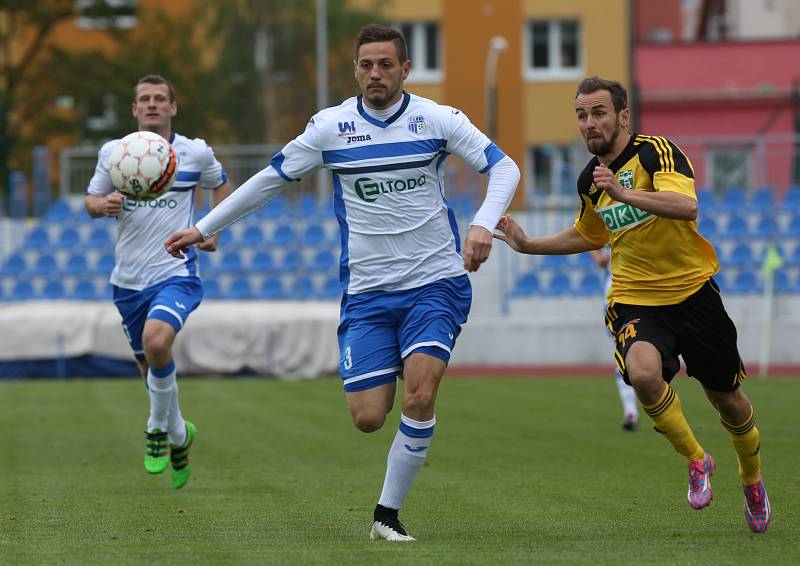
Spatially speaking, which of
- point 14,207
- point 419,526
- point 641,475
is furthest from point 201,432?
point 14,207

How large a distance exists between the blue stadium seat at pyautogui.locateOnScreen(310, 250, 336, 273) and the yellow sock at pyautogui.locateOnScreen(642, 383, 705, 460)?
17627 mm

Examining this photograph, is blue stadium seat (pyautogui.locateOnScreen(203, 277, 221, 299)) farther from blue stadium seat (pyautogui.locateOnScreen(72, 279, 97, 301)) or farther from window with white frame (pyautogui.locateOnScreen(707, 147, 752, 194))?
window with white frame (pyautogui.locateOnScreen(707, 147, 752, 194))

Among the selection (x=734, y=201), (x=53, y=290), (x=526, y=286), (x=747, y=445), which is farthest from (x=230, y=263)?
(x=747, y=445)

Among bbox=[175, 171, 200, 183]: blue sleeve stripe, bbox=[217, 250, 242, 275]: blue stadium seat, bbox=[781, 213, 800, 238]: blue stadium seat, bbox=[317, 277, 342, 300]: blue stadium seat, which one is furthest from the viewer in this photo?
bbox=[781, 213, 800, 238]: blue stadium seat

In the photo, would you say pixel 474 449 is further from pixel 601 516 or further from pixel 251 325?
pixel 251 325

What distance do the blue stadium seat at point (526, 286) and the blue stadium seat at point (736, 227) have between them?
139 inches

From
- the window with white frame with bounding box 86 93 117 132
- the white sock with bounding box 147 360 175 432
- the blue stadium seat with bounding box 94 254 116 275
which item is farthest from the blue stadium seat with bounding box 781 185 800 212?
the window with white frame with bounding box 86 93 117 132

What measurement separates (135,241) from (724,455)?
4853 millimetres

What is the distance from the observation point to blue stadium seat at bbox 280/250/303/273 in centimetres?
2455

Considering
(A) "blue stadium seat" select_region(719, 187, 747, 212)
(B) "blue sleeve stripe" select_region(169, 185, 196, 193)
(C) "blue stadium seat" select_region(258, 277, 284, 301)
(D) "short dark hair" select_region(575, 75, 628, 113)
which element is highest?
(D) "short dark hair" select_region(575, 75, 628, 113)

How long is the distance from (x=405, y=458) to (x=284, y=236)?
725 inches

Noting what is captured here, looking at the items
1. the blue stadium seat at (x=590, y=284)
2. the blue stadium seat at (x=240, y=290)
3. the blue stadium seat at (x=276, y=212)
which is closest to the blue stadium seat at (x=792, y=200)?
the blue stadium seat at (x=590, y=284)

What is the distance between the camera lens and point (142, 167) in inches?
338

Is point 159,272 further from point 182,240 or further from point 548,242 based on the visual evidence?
point 548,242
